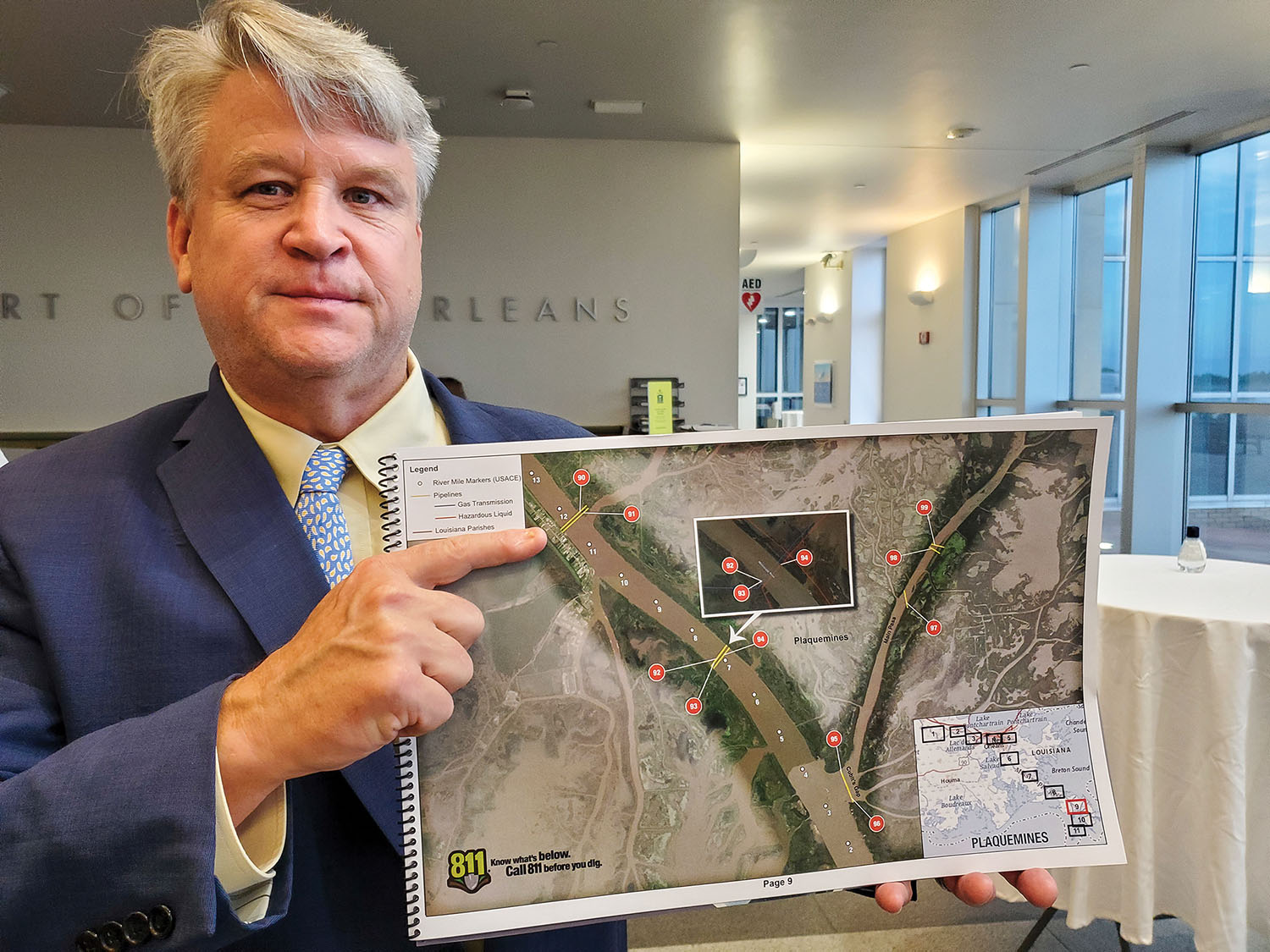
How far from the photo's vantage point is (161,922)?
73cm

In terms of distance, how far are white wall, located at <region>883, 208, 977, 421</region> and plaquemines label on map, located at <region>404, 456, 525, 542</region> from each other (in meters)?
9.53

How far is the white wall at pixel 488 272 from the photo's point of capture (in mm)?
6305

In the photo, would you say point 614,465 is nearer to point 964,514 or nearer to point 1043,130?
point 964,514

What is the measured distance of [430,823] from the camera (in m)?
0.80

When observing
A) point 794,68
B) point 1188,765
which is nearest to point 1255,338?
point 794,68

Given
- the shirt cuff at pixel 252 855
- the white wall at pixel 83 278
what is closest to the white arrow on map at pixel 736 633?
the shirt cuff at pixel 252 855

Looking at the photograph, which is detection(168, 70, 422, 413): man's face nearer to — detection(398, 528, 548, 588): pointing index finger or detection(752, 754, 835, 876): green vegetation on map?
detection(398, 528, 548, 588): pointing index finger

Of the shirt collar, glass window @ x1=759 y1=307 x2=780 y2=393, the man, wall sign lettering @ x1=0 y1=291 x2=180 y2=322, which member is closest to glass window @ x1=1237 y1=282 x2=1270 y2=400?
the man

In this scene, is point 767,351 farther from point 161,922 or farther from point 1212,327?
point 161,922

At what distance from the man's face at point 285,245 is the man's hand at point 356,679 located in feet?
0.99

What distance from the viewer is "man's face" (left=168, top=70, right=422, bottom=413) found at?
928mm

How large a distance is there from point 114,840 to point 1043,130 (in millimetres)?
7621

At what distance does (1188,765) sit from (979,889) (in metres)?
1.69

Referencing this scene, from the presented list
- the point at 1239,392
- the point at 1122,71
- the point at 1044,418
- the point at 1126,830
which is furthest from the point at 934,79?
the point at 1044,418
